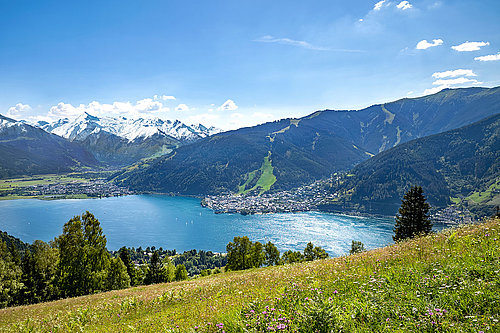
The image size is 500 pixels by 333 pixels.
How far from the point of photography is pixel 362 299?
6.96 metres

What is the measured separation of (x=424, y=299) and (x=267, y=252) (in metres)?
68.5

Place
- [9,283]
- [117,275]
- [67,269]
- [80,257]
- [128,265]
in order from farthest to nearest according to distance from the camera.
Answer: [128,265] < [117,275] < [9,283] < [80,257] < [67,269]

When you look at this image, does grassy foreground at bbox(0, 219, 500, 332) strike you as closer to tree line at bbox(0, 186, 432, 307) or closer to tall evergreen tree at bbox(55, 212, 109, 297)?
tree line at bbox(0, 186, 432, 307)

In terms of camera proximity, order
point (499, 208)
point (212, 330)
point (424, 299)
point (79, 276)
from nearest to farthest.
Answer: point (424, 299), point (212, 330), point (499, 208), point (79, 276)

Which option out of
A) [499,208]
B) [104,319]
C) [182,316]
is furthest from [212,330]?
[499,208]

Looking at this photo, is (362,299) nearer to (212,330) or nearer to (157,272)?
(212,330)

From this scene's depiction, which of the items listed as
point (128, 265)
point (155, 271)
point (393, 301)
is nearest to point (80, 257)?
point (155, 271)

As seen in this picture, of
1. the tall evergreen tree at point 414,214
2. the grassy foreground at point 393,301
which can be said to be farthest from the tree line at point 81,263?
the grassy foreground at point 393,301

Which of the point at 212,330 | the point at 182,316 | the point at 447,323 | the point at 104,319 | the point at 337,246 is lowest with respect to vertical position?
the point at 337,246

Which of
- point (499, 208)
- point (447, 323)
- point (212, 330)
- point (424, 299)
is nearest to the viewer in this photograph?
point (447, 323)

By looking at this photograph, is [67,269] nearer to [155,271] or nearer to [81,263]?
[81,263]

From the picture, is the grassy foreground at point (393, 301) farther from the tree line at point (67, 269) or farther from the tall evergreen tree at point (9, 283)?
the tall evergreen tree at point (9, 283)

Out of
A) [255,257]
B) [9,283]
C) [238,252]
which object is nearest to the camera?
[9,283]

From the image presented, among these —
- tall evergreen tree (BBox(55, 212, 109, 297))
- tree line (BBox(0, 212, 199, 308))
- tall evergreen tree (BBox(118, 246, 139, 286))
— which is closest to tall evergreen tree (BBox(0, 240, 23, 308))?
tree line (BBox(0, 212, 199, 308))
